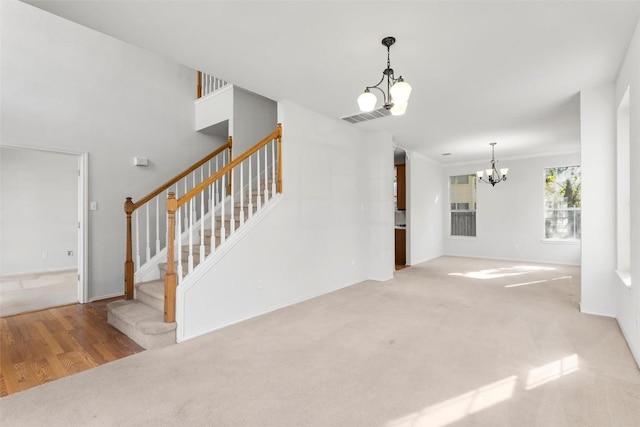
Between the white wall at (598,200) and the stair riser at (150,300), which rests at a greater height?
the white wall at (598,200)

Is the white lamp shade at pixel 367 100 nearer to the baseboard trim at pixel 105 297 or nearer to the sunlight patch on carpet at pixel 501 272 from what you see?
→ the baseboard trim at pixel 105 297

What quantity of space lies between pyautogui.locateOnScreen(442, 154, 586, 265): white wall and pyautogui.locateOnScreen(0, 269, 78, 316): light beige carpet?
8748mm

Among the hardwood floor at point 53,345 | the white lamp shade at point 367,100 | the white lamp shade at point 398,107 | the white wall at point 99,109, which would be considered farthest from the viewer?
the white wall at point 99,109

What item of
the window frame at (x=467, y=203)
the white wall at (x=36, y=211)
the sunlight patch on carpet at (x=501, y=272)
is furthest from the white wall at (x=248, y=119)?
the window frame at (x=467, y=203)

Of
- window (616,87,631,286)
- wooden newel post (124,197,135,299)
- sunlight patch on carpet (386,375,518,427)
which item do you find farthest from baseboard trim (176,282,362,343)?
window (616,87,631,286)

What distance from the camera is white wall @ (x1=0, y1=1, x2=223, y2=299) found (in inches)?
155

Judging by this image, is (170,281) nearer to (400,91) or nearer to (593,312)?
(400,91)

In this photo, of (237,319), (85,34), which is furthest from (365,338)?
(85,34)

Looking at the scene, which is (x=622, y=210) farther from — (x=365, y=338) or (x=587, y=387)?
(x=365, y=338)

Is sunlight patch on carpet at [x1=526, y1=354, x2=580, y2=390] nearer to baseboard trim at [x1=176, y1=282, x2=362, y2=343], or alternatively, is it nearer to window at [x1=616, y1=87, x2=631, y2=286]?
window at [x1=616, y1=87, x2=631, y2=286]

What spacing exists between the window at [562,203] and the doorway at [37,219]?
1000 cm

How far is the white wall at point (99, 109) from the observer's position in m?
3.93

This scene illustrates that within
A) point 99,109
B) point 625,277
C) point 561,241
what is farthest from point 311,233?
point 561,241

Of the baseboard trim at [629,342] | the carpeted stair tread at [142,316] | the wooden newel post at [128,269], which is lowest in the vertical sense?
the baseboard trim at [629,342]
